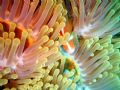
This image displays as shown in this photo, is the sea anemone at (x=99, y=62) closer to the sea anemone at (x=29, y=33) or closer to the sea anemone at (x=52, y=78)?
the sea anemone at (x=52, y=78)

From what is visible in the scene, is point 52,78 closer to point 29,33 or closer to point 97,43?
point 29,33

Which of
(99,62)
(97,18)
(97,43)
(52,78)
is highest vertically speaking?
(97,18)

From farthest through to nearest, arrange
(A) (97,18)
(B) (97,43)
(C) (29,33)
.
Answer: (A) (97,18) → (B) (97,43) → (C) (29,33)

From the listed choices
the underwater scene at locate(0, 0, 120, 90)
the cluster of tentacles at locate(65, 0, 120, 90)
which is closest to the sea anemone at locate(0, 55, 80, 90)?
the underwater scene at locate(0, 0, 120, 90)

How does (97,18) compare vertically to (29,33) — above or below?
above

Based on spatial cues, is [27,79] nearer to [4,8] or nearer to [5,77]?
[5,77]

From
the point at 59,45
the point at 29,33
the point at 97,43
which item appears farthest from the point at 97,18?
the point at 29,33

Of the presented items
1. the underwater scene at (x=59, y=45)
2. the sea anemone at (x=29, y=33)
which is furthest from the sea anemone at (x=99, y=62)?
the sea anemone at (x=29, y=33)

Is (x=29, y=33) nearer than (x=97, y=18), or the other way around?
(x=29, y=33)

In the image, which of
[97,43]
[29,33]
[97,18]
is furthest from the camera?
[97,18]

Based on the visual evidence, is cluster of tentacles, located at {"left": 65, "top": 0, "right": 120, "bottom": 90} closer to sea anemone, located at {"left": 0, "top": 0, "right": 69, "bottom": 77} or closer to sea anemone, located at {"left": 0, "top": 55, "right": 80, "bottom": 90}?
sea anemone, located at {"left": 0, "top": 55, "right": 80, "bottom": 90}
